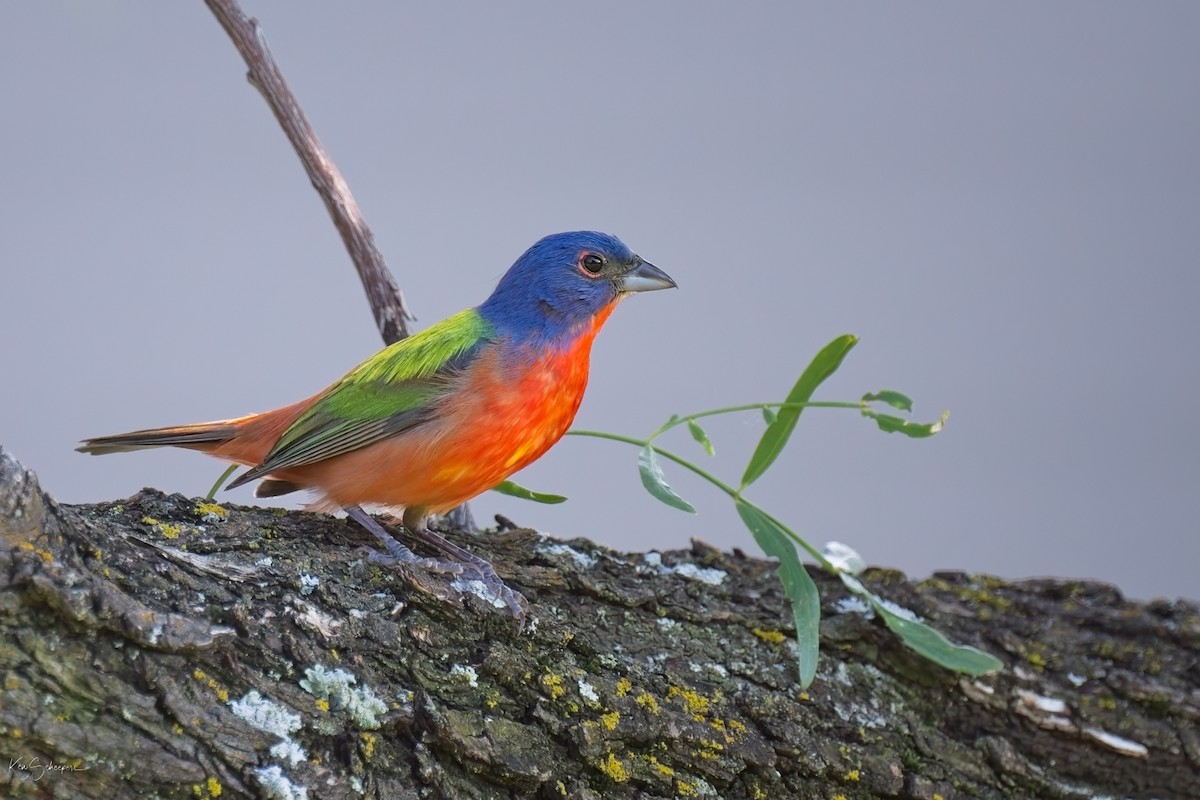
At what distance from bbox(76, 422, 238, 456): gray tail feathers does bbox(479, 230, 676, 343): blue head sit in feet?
2.52

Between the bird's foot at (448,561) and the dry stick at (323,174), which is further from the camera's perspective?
the dry stick at (323,174)

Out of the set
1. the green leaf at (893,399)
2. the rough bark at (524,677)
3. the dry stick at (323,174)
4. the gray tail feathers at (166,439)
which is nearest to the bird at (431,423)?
the gray tail feathers at (166,439)

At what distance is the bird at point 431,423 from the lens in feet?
9.77

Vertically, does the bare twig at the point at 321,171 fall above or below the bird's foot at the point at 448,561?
above

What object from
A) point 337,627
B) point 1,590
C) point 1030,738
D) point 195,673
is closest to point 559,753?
point 337,627

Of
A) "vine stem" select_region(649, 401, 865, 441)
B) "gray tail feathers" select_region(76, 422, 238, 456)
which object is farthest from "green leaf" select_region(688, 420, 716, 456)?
"gray tail feathers" select_region(76, 422, 238, 456)

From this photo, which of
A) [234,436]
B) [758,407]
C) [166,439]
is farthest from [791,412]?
[166,439]

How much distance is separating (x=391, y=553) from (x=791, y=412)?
1.12 m

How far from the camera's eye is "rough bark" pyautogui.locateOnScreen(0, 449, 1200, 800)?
2.00 m

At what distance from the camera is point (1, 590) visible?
1.94m

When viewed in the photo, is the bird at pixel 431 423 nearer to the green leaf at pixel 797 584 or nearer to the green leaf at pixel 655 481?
the green leaf at pixel 655 481

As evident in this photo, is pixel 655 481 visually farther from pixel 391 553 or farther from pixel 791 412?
pixel 391 553

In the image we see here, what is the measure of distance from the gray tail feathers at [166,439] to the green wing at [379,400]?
0.65ft

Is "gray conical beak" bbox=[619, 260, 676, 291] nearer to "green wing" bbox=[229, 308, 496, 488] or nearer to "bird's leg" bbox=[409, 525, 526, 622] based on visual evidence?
"green wing" bbox=[229, 308, 496, 488]
